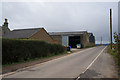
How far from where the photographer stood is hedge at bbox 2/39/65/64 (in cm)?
1097

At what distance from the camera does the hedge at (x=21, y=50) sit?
432 inches

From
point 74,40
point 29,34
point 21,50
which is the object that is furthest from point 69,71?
point 74,40

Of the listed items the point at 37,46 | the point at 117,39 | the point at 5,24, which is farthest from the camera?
the point at 5,24

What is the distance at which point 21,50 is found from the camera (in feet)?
41.9

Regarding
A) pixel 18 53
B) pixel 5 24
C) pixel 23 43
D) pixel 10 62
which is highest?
pixel 5 24

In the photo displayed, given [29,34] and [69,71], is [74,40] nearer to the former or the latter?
[29,34]

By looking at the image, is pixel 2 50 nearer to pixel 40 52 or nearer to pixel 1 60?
pixel 1 60

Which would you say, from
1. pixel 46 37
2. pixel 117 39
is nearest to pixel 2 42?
pixel 117 39

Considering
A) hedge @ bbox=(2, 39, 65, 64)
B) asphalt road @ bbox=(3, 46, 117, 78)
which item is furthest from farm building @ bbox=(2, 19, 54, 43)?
asphalt road @ bbox=(3, 46, 117, 78)

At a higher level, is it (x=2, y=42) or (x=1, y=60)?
(x=2, y=42)

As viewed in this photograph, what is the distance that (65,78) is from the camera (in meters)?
6.65

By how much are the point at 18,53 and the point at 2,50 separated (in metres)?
1.94

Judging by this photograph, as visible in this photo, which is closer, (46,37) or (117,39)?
(117,39)

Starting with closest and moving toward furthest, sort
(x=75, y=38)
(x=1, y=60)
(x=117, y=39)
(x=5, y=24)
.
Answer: (x=117, y=39) → (x=1, y=60) → (x=5, y=24) → (x=75, y=38)
